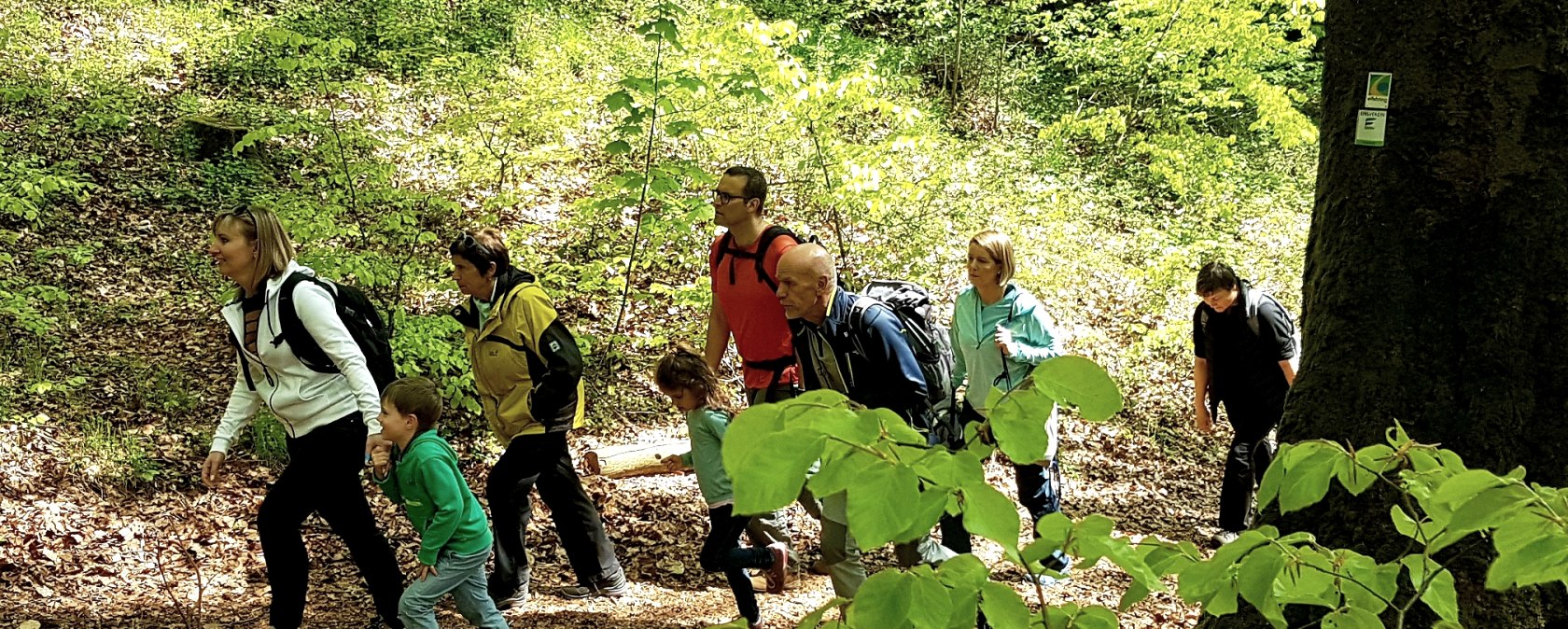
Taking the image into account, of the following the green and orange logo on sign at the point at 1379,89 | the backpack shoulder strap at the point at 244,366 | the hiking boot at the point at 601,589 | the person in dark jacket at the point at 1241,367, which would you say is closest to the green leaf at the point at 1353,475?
the green and orange logo on sign at the point at 1379,89

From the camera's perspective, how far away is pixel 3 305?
7152mm

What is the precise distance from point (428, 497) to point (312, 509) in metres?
0.59

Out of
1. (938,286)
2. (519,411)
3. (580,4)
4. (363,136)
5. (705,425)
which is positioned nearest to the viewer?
(705,425)

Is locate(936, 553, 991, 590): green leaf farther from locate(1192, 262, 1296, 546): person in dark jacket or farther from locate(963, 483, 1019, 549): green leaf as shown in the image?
locate(1192, 262, 1296, 546): person in dark jacket

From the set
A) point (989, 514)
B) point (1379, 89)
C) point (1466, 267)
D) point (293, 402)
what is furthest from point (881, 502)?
point (293, 402)

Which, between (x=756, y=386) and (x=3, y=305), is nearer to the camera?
(x=756, y=386)

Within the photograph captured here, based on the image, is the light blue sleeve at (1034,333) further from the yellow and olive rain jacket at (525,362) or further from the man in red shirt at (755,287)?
the yellow and olive rain jacket at (525,362)

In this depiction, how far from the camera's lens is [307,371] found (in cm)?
421

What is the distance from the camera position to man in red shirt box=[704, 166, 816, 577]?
4898 mm

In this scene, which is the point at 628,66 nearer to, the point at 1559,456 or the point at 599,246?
the point at 599,246

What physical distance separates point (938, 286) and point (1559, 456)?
661 cm

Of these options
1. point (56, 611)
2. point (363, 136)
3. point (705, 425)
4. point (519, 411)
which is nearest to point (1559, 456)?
point (705, 425)

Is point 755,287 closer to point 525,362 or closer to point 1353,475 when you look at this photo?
point 525,362

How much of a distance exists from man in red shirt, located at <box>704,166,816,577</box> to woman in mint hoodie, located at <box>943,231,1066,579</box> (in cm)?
83
